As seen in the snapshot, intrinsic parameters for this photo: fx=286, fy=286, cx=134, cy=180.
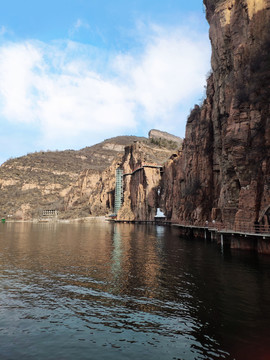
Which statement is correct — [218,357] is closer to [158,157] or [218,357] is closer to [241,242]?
[241,242]

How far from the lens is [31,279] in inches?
818

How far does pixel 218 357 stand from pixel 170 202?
9134 cm

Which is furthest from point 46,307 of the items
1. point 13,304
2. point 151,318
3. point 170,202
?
point 170,202

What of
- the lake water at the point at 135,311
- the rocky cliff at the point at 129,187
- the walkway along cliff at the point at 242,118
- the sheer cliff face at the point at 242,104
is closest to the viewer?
the lake water at the point at 135,311

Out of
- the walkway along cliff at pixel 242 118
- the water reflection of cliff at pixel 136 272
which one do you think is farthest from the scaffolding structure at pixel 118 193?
the water reflection of cliff at pixel 136 272

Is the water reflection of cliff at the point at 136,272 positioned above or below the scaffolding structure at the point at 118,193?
below

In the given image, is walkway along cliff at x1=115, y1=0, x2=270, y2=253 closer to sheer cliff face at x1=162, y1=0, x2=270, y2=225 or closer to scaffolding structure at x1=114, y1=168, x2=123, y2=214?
sheer cliff face at x1=162, y1=0, x2=270, y2=225

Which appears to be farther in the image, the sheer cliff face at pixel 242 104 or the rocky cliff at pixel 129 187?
the rocky cliff at pixel 129 187

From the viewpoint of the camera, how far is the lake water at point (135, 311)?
34.9ft

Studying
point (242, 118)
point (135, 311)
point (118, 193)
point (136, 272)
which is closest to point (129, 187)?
point (118, 193)

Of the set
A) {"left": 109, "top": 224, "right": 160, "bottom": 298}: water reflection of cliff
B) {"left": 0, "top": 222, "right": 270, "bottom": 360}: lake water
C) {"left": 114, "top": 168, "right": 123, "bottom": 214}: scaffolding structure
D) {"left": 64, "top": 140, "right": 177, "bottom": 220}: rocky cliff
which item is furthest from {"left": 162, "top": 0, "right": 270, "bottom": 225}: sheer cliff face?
{"left": 114, "top": 168, "right": 123, "bottom": 214}: scaffolding structure

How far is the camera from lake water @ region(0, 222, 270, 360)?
10625 millimetres

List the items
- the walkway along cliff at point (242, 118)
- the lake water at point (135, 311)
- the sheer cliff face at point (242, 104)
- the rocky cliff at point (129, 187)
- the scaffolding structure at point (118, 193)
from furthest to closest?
the scaffolding structure at point (118, 193) < the rocky cliff at point (129, 187) < the sheer cliff face at point (242, 104) < the walkway along cliff at point (242, 118) < the lake water at point (135, 311)

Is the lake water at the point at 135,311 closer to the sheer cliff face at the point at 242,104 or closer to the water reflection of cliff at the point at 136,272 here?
the water reflection of cliff at the point at 136,272
